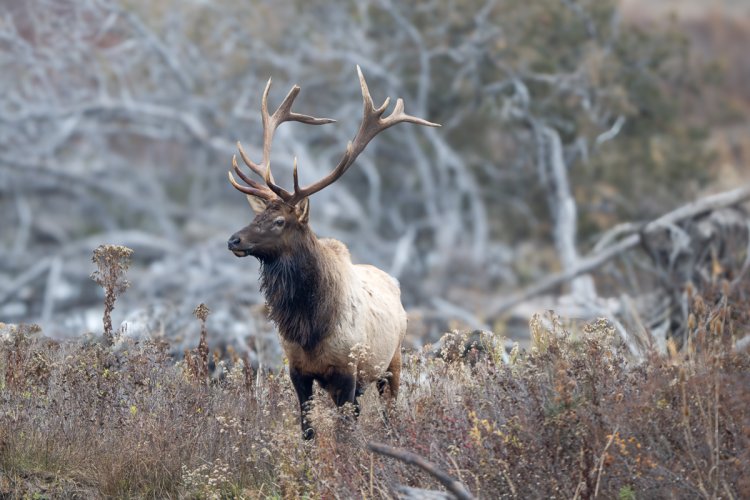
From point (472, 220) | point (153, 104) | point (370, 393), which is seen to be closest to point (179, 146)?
point (153, 104)

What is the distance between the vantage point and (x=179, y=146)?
91.4ft

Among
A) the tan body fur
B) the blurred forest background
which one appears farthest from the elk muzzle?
the blurred forest background

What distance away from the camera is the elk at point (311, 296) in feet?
22.5

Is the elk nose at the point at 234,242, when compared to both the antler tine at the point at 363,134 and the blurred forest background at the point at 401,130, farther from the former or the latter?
the blurred forest background at the point at 401,130

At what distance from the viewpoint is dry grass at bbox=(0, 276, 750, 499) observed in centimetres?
536

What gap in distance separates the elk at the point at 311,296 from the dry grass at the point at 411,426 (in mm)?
268

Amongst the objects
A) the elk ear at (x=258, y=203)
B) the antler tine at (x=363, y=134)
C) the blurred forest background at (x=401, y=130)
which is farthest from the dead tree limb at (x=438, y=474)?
the blurred forest background at (x=401, y=130)

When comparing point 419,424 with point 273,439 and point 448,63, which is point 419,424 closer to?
point 273,439

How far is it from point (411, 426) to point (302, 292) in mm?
1323

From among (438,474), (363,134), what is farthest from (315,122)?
(438,474)

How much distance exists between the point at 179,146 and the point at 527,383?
75.6 feet

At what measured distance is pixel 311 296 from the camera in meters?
6.98

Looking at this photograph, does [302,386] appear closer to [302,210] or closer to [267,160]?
[302,210]

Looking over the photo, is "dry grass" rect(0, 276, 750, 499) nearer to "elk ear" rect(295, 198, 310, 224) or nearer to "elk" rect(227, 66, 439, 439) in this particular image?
"elk" rect(227, 66, 439, 439)
